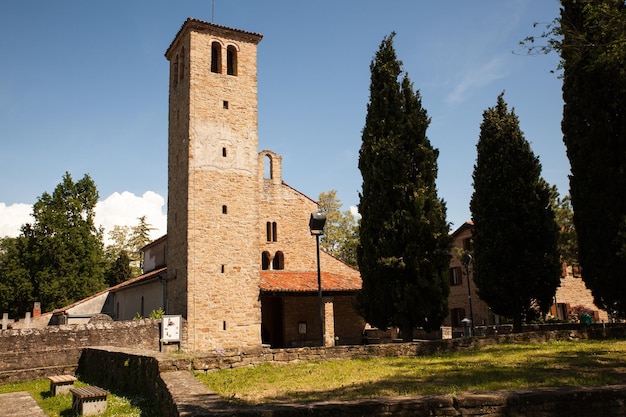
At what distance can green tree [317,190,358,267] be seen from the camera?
150 feet

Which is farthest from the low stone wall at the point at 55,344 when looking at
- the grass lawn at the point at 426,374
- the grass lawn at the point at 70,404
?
the grass lawn at the point at 426,374

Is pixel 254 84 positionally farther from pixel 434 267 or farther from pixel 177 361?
pixel 177 361

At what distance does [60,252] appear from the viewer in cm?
4312

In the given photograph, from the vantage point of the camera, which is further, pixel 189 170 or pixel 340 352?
pixel 189 170

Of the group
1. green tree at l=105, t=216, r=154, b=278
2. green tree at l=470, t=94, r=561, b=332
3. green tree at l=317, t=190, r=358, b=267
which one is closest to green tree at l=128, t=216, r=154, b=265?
green tree at l=105, t=216, r=154, b=278

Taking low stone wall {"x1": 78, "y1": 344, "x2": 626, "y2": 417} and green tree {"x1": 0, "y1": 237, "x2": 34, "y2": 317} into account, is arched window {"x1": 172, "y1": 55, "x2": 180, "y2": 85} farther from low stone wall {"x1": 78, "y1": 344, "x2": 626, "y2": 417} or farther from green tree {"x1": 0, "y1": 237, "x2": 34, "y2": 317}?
green tree {"x1": 0, "y1": 237, "x2": 34, "y2": 317}

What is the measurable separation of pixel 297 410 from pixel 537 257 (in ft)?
57.9

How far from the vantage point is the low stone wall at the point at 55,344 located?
50.3 feet

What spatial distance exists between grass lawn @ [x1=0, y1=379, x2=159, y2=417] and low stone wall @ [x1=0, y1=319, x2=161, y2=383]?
76.9 inches

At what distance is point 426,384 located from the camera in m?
8.71

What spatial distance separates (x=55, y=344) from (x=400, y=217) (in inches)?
516

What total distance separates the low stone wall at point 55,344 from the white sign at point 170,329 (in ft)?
4.23

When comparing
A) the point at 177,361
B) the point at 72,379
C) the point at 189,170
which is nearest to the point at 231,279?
the point at 189,170

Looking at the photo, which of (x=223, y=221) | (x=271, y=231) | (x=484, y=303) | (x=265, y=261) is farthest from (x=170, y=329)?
(x=484, y=303)
